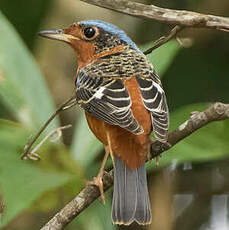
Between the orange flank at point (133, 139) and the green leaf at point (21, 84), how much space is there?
3.68 feet

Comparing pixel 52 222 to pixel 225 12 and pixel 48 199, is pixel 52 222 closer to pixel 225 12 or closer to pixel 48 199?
pixel 48 199

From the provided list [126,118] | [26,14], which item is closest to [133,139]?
[126,118]

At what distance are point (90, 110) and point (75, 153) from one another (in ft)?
3.25

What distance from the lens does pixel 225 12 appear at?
5.70 meters

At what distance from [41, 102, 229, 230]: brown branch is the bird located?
0.19 feet

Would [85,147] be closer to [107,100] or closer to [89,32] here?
[89,32]

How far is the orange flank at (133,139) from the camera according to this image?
11.2 ft

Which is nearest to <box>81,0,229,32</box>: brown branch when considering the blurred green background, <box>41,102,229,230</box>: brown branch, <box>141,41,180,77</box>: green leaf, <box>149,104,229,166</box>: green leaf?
<box>41,102,229,230</box>: brown branch

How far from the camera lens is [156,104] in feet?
11.5

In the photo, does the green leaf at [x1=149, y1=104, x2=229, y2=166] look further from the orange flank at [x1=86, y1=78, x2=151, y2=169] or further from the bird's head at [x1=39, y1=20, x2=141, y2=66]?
the orange flank at [x1=86, y1=78, x2=151, y2=169]

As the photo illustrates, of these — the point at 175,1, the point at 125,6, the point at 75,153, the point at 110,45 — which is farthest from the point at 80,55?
the point at 175,1

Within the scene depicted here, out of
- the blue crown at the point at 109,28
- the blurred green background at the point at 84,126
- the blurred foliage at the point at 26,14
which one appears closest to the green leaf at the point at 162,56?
the blurred green background at the point at 84,126

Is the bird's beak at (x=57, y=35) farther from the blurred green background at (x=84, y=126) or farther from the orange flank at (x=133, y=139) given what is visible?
the orange flank at (x=133, y=139)

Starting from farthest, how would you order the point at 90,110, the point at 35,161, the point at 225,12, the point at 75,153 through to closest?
the point at 225,12, the point at 75,153, the point at 35,161, the point at 90,110
